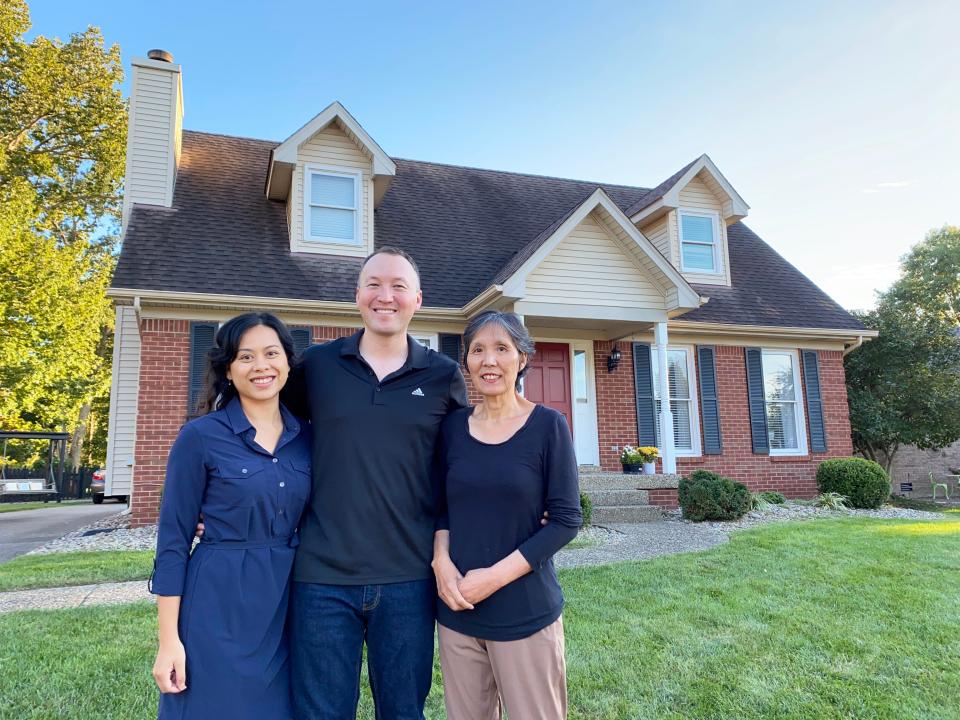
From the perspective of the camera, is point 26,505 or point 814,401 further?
point 26,505

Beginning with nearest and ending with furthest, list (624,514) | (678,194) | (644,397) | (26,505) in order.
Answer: (624,514), (644,397), (678,194), (26,505)

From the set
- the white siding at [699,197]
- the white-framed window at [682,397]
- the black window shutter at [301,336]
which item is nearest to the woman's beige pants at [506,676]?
the black window shutter at [301,336]

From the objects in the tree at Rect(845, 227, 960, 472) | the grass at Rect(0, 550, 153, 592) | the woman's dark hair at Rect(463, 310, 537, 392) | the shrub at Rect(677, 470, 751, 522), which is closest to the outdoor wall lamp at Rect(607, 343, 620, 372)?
the shrub at Rect(677, 470, 751, 522)

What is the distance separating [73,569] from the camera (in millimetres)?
5703

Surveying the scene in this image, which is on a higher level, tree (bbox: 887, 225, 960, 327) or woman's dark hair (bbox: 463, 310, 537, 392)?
tree (bbox: 887, 225, 960, 327)

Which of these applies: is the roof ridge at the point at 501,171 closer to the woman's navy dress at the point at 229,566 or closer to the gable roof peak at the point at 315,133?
the gable roof peak at the point at 315,133

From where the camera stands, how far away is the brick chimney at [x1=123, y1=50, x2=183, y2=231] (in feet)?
32.0

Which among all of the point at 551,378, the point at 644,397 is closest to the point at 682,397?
the point at 644,397

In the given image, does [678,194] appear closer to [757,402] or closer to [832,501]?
[757,402]

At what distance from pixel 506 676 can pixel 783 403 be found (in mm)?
11207

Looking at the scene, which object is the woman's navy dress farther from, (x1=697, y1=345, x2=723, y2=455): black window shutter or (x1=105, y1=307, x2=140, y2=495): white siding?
(x1=697, y1=345, x2=723, y2=455): black window shutter

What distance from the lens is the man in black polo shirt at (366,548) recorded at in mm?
1838

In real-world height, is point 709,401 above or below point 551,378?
below

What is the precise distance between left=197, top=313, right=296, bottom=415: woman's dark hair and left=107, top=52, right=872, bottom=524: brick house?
671 centimetres
